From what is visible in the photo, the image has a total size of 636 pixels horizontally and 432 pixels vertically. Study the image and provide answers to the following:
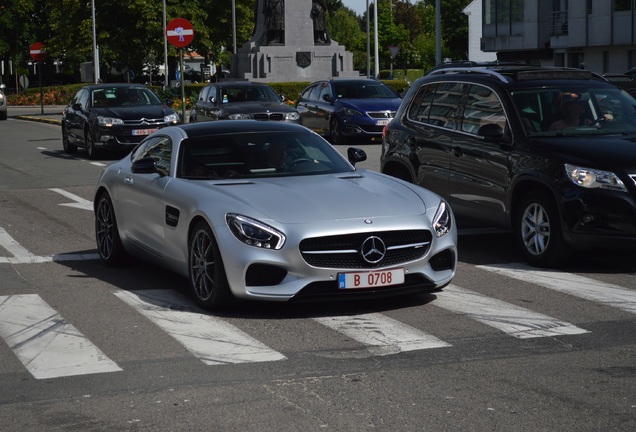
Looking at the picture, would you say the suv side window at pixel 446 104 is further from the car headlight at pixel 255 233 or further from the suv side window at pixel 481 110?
the car headlight at pixel 255 233

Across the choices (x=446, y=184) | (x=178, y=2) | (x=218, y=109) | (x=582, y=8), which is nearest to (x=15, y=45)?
(x=178, y=2)

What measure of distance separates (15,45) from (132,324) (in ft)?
304

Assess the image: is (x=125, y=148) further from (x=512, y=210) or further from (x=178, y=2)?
(x=178, y=2)

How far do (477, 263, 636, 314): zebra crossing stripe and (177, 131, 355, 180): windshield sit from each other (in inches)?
72.2

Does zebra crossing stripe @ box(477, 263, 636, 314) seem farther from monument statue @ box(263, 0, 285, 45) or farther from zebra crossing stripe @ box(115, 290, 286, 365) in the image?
monument statue @ box(263, 0, 285, 45)

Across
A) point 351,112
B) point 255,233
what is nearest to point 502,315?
point 255,233

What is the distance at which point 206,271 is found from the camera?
925cm

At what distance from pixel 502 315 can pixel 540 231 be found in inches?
98.9

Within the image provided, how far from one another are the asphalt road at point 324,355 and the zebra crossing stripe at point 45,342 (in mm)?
16

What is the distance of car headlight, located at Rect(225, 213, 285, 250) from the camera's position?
8.78m

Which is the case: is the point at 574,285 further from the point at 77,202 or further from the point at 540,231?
the point at 77,202

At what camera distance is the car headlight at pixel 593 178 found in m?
10.8

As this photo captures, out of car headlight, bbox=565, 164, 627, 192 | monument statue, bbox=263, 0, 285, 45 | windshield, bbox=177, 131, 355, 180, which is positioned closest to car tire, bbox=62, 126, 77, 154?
windshield, bbox=177, 131, 355, 180

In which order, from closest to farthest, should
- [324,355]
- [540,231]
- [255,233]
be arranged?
1. [324,355]
2. [255,233]
3. [540,231]
